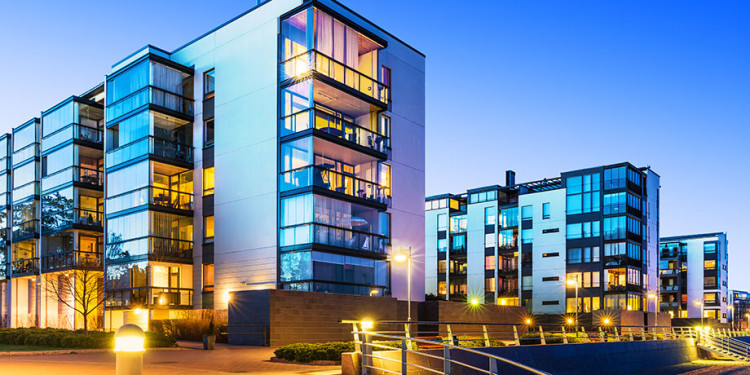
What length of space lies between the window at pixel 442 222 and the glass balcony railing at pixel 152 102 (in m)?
55.5

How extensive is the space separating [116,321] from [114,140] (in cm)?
1054

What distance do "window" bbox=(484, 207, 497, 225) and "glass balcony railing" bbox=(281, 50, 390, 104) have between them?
2008 inches

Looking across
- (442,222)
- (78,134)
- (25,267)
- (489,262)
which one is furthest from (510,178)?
(25,267)

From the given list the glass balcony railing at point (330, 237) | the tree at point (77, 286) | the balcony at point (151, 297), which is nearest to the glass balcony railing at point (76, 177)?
the tree at point (77, 286)

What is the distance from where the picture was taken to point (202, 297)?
35.2 meters

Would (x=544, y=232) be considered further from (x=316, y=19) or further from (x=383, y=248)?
(x=316, y=19)

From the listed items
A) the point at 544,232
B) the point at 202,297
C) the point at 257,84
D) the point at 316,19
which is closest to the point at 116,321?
the point at 202,297

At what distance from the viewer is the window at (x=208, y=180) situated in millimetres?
36219

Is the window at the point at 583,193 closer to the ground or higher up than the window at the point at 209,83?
closer to the ground

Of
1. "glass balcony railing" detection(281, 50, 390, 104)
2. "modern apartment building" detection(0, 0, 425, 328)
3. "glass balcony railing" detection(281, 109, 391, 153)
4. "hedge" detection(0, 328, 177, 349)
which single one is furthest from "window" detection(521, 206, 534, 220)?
"hedge" detection(0, 328, 177, 349)

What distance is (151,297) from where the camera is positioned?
34.1 meters

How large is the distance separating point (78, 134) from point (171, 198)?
10264mm

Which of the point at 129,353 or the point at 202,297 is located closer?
the point at 129,353

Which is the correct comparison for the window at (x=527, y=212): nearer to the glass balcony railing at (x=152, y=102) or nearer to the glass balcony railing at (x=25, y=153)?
the glass balcony railing at (x=152, y=102)
